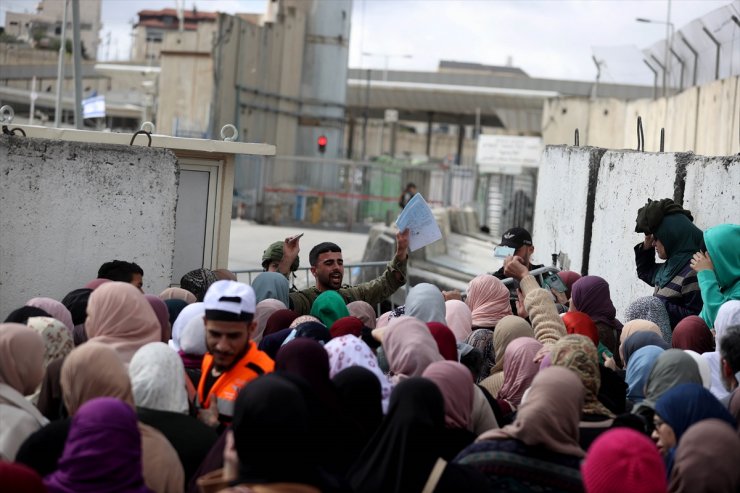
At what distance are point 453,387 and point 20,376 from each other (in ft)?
5.44

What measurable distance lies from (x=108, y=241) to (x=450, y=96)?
4110cm

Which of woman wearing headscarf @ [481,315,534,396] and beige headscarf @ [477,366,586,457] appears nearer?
beige headscarf @ [477,366,586,457]

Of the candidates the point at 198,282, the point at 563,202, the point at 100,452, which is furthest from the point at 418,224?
the point at 100,452

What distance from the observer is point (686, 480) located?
12.7 feet

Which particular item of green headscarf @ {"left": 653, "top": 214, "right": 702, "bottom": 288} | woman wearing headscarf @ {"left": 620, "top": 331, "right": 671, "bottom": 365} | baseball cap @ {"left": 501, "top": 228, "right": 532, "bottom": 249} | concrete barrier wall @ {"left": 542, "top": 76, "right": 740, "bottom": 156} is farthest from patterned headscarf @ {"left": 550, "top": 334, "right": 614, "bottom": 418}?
concrete barrier wall @ {"left": 542, "top": 76, "right": 740, "bottom": 156}

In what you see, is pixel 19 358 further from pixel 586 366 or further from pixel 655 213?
pixel 655 213

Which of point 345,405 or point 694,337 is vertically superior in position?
point 694,337

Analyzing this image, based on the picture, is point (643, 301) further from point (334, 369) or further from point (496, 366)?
point (334, 369)

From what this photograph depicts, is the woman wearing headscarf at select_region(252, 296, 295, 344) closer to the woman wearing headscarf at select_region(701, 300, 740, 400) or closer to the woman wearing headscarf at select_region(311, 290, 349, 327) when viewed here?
the woman wearing headscarf at select_region(311, 290, 349, 327)

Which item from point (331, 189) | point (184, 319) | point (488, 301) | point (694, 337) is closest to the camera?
point (184, 319)

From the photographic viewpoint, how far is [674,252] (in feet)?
23.9

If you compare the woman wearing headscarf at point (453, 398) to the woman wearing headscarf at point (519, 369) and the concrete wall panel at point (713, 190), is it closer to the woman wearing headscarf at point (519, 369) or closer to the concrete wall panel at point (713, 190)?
the woman wearing headscarf at point (519, 369)

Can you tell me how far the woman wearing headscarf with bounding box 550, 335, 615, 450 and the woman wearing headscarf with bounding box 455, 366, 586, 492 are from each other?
1.55 ft

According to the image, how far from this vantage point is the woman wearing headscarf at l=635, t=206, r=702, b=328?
7.19m
